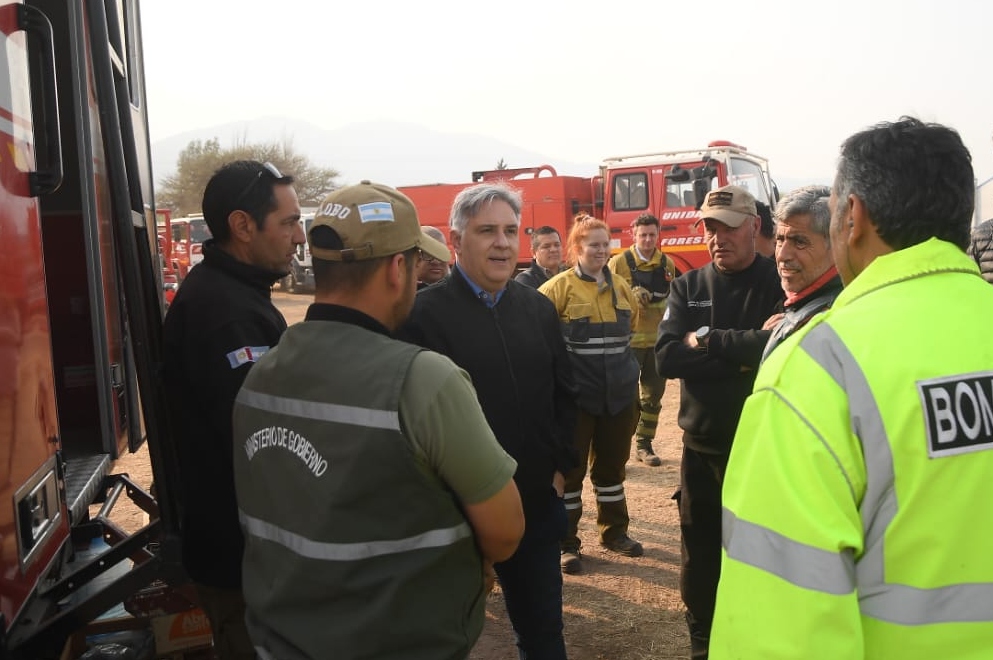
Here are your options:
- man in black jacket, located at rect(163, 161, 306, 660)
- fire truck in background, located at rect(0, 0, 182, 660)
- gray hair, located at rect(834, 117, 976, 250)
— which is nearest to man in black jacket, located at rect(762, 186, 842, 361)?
gray hair, located at rect(834, 117, 976, 250)

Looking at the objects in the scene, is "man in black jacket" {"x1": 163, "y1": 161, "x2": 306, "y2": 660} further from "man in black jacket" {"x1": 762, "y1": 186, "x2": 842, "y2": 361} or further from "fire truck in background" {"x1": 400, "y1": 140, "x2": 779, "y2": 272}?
"fire truck in background" {"x1": 400, "y1": 140, "x2": 779, "y2": 272}

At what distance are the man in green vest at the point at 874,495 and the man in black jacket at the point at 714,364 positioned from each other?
2050 millimetres

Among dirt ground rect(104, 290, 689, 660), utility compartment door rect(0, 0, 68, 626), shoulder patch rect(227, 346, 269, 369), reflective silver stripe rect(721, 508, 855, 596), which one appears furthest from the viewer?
dirt ground rect(104, 290, 689, 660)

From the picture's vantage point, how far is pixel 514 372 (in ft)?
9.71

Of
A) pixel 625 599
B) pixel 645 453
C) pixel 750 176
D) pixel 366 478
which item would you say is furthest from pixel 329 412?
pixel 750 176

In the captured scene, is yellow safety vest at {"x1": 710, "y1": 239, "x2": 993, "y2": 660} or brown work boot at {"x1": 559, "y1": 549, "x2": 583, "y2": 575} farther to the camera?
brown work boot at {"x1": 559, "y1": 549, "x2": 583, "y2": 575}

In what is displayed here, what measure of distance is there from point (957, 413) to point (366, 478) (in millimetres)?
1037

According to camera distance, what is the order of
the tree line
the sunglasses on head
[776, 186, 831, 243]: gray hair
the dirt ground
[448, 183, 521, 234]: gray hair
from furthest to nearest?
1. the tree line
2. the dirt ground
3. [448, 183, 521, 234]: gray hair
4. [776, 186, 831, 243]: gray hair
5. the sunglasses on head

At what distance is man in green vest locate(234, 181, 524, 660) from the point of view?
1.57 meters

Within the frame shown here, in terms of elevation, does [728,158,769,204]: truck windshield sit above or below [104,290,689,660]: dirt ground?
above

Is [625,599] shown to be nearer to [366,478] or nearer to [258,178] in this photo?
[258,178]

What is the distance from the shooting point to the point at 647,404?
24.2 feet

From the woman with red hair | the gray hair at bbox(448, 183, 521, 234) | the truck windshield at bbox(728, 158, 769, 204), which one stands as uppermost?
the truck windshield at bbox(728, 158, 769, 204)

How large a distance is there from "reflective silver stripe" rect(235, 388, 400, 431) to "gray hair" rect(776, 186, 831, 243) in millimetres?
2047
